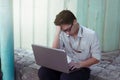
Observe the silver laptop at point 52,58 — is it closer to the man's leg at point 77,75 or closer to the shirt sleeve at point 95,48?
the man's leg at point 77,75

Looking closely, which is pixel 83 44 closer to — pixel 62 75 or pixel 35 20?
pixel 62 75

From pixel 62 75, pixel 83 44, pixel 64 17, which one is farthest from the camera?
pixel 83 44

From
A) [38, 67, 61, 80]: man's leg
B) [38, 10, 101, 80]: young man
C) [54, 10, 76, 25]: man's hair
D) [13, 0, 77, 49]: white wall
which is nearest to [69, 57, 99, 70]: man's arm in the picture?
[38, 10, 101, 80]: young man

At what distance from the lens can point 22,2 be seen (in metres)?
4.39

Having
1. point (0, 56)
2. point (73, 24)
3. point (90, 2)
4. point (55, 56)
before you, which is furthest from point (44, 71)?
point (90, 2)

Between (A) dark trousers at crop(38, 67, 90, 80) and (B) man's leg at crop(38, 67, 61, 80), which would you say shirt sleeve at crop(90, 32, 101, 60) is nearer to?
(A) dark trousers at crop(38, 67, 90, 80)

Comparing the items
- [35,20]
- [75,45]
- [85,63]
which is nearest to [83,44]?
[75,45]

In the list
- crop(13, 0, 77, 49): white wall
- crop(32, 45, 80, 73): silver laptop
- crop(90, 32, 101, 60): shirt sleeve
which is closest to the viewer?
crop(32, 45, 80, 73): silver laptop

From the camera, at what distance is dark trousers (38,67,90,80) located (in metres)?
3.00

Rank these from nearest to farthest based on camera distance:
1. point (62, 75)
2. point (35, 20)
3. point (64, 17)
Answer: point (64, 17)
point (62, 75)
point (35, 20)

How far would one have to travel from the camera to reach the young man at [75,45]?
2.97 m

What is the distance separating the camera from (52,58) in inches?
116

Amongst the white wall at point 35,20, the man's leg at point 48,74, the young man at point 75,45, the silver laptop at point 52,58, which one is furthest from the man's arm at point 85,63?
the white wall at point 35,20

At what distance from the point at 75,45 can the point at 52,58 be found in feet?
1.27
